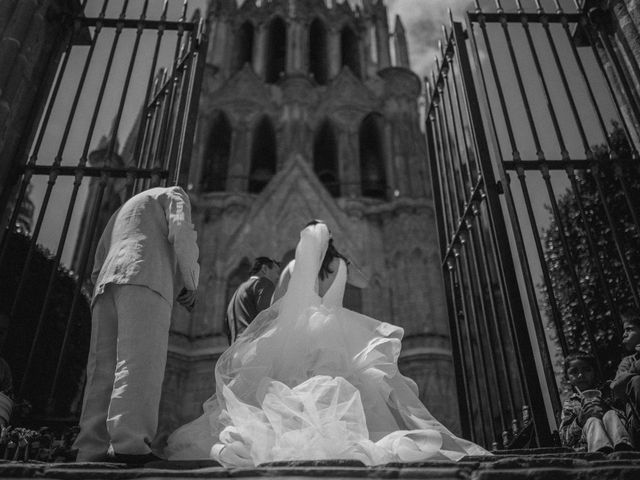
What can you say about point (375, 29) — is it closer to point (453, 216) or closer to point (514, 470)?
point (453, 216)

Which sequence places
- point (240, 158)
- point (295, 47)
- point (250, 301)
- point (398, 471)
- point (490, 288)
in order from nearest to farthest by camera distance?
1. point (398, 471)
2. point (490, 288)
3. point (250, 301)
4. point (240, 158)
5. point (295, 47)

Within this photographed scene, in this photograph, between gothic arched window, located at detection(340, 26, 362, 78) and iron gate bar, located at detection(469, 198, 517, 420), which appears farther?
gothic arched window, located at detection(340, 26, 362, 78)

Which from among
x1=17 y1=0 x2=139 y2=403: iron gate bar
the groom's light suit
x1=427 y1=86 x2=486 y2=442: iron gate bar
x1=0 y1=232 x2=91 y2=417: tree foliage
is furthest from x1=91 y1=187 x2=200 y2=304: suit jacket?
x1=0 y1=232 x2=91 y2=417: tree foliage

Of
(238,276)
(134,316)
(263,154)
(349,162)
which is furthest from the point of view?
(263,154)

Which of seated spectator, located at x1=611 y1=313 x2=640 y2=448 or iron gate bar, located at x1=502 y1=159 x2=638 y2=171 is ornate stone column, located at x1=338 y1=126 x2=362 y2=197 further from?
seated spectator, located at x1=611 y1=313 x2=640 y2=448

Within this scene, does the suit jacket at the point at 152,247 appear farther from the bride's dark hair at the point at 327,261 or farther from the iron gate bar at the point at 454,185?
the iron gate bar at the point at 454,185

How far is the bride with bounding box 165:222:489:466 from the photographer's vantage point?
3.38 m

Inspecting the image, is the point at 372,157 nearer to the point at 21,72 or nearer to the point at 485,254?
the point at 21,72

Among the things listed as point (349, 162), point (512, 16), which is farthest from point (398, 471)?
point (349, 162)

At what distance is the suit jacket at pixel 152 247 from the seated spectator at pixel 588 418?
2342 millimetres

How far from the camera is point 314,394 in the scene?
3844 mm

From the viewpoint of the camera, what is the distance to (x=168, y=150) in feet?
19.1

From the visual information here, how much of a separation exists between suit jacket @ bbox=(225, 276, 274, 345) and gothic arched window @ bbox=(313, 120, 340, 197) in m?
17.0

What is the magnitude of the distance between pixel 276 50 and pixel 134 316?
25.5 metres
